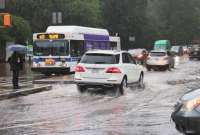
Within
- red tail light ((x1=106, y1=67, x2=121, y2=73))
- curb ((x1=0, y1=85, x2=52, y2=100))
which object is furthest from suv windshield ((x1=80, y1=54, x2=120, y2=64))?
curb ((x1=0, y1=85, x2=52, y2=100))

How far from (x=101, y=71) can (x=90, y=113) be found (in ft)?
21.4

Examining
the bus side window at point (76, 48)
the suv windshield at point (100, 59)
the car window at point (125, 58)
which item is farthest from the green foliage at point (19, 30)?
the suv windshield at point (100, 59)

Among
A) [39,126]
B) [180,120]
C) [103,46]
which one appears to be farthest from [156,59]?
[180,120]

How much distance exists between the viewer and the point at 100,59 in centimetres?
2178

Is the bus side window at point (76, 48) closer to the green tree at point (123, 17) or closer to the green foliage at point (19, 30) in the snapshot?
the green foliage at point (19, 30)

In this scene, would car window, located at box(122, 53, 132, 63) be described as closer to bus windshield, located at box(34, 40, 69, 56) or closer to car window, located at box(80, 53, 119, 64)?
car window, located at box(80, 53, 119, 64)

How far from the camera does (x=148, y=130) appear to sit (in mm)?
11773

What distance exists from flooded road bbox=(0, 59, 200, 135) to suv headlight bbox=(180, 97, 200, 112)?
2.01 m

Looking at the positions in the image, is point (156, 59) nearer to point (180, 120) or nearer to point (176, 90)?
point (176, 90)

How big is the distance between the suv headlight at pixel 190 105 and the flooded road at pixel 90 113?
2008mm

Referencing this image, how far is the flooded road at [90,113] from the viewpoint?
1198cm

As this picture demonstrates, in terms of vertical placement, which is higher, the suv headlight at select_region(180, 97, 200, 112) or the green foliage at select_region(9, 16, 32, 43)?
the green foliage at select_region(9, 16, 32, 43)

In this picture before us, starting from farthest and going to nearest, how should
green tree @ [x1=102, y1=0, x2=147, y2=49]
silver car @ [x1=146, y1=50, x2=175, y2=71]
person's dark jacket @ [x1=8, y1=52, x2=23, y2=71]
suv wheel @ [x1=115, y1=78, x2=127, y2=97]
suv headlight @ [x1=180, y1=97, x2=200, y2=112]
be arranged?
green tree @ [x1=102, y1=0, x2=147, y2=49] < silver car @ [x1=146, y1=50, x2=175, y2=71] < person's dark jacket @ [x1=8, y1=52, x2=23, y2=71] < suv wheel @ [x1=115, y1=78, x2=127, y2=97] < suv headlight @ [x1=180, y1=97, x2=200, y2=112]

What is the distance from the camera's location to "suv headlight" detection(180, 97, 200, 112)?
9.29 metres
